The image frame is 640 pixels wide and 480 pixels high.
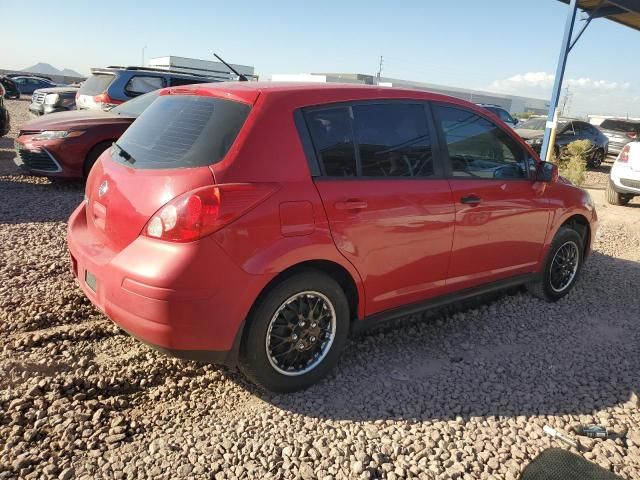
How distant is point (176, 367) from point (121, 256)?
0.89 meters

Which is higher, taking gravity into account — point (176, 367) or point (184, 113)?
point (184, 113)

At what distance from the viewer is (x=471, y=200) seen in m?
3.81

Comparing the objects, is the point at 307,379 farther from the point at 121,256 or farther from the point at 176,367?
the point at 121,256

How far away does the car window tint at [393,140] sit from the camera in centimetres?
332

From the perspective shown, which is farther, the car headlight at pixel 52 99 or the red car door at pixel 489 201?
the car headlight at pixel 52 99

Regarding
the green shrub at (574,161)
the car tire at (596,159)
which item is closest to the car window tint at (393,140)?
the green shrub at (574,161)

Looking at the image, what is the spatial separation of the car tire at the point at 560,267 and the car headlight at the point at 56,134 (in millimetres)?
6057

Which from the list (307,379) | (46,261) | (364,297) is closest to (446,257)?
(364,297)

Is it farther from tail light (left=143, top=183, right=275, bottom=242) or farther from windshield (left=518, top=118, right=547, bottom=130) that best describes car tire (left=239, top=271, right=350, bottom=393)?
windshield (left=518, top=118, right=547, bottom=130)

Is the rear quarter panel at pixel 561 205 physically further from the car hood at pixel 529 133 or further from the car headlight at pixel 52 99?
the car headlight at pixel 52 99

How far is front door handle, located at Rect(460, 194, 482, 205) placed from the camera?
3.76 m

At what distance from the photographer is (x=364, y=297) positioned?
11.0 feet

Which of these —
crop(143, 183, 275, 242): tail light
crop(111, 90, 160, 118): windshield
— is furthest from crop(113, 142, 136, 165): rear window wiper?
crop(111, 90, 160, 118): windshield

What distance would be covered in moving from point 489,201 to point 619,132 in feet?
63.9
